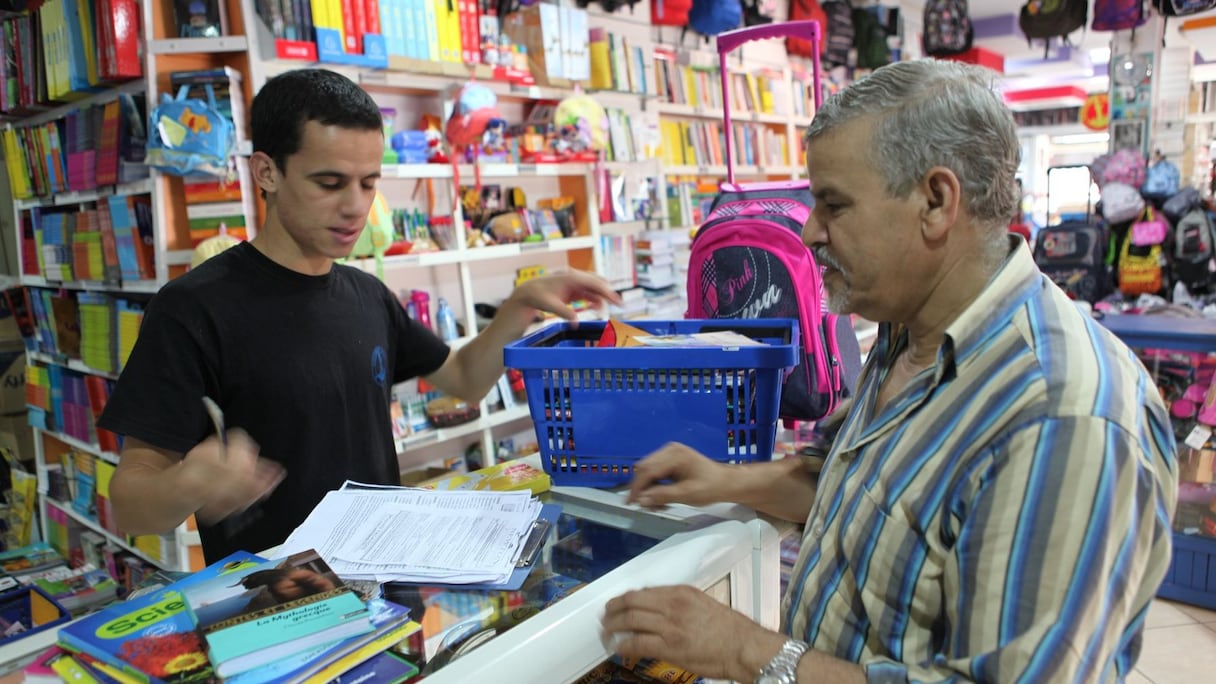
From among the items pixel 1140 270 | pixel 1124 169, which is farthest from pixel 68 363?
pixel 1124 169

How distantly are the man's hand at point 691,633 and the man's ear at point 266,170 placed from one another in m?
1.21

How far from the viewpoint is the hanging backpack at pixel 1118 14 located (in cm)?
537

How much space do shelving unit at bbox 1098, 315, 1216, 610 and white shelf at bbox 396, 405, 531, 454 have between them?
8.87 feet

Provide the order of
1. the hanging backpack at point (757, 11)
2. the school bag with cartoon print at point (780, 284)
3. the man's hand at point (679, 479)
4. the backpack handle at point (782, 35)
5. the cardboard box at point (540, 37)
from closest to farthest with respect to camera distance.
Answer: the man's hand at point (679, 479)
the school bag with cartoon print at point (780, 284)
the backpack handle at point (782, 35)
the cardboard box at point (540, 37)
the hanging backpack at point (757, 11)

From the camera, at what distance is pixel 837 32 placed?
24.3 feet

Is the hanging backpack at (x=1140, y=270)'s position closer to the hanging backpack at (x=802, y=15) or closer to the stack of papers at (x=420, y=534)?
the hanging backpack at (x=802, y=15)

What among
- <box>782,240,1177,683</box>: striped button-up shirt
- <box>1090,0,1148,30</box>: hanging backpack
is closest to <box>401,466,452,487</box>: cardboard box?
<box>782,240,1177,683</box>: striped button-up shirt

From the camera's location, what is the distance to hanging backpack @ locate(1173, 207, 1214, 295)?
4.89 metres

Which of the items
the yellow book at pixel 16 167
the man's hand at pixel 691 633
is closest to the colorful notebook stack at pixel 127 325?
the yellow book at pixel 16 167

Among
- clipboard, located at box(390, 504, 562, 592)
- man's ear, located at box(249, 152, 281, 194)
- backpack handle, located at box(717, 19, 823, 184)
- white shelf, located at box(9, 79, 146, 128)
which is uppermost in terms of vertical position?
white shelf, located at box(9, 79, 146, 128)

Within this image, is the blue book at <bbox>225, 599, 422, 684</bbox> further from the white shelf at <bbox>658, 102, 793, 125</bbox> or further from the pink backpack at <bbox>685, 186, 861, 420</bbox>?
the white shelf at <bbox>658, 102, 793, 125</bbox>

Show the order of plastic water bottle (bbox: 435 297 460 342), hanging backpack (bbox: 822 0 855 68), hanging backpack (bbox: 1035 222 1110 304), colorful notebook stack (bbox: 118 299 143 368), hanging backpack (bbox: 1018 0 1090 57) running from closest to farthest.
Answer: colorful notebook stack (bbox: 118 299 143 368), plastic water bottle (bbox: 435 297 460 342), hanging backpack (bbox: 1035 222 1110 304), hanging backpack (bbox: 1018 0 1090 57), hanging backpack (bbox: 822 0 855 68)

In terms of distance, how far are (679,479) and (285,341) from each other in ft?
2.91

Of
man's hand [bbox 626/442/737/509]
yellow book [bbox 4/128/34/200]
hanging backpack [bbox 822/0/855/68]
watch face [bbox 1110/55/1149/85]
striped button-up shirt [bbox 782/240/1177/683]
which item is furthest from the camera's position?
hanging backpack [bbox 822/0/855/68]
